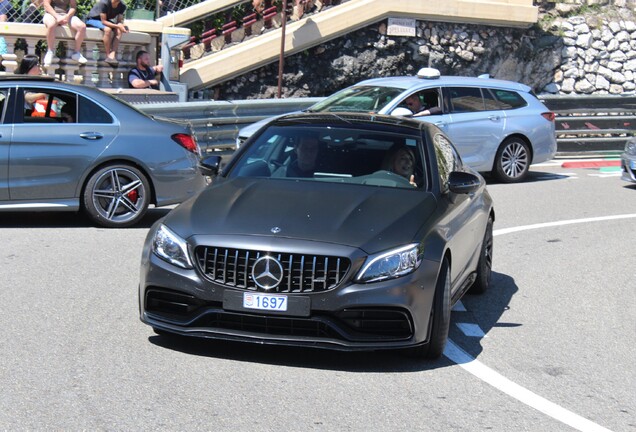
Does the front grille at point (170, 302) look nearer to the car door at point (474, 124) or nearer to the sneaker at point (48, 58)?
the car door at point (474, 124)

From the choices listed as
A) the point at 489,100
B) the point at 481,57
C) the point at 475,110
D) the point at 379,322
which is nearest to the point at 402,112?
the point at 475,110

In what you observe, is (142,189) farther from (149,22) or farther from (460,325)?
(149,22)

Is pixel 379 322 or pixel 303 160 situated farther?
pixel 303 160

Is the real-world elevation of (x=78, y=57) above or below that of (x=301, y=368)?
below

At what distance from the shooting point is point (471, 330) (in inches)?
324

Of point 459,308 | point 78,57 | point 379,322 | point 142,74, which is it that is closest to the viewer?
point 379,322

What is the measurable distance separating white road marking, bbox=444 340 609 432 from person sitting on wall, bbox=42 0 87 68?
12.1 meters

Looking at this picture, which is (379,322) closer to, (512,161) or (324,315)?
(324,315)

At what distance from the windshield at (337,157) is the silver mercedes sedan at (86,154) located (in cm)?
374

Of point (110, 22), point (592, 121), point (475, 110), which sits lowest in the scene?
point (592, 121)

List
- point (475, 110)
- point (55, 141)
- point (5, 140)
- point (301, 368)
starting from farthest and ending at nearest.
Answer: point (475, 110) → point (55, 141) → point (5, 140) → point (301, 368)

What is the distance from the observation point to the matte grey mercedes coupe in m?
6.71

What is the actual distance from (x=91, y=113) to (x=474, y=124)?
731 centimetres

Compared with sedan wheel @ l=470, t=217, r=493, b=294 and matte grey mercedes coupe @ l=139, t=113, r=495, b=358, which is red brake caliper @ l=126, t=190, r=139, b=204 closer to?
sedan wheel @ l=470, t=217, r=493, b=294
